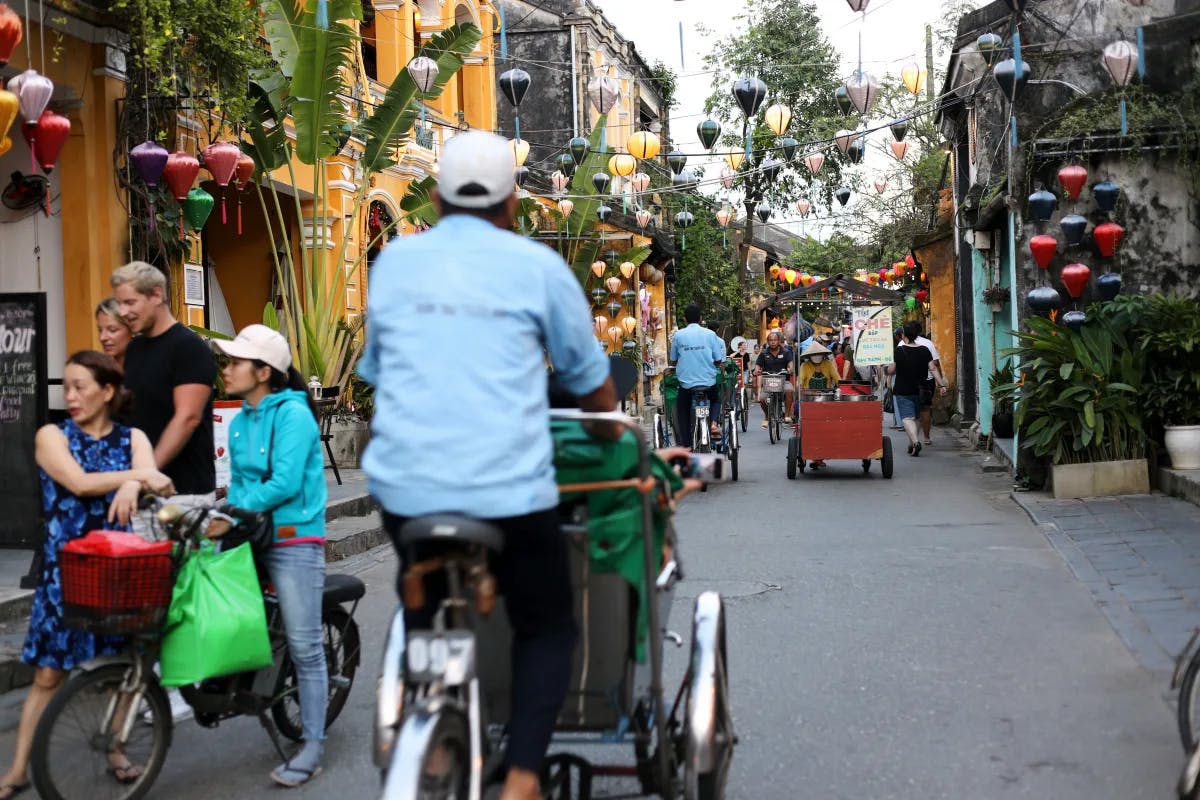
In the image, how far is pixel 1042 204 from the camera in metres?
14.0

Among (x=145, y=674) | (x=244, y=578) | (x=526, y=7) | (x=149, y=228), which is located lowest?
(x=145, y=674)

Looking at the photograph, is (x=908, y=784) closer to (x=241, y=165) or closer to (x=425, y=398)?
(x=425, y=398)

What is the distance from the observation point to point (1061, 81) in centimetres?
1541

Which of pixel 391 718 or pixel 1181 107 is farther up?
pixel 1181 107

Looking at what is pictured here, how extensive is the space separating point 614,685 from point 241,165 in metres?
10.5

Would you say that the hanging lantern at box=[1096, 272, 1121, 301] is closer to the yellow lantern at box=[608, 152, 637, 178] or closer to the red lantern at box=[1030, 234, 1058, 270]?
the red lantern at box=[1030, 234, 1058, 270]

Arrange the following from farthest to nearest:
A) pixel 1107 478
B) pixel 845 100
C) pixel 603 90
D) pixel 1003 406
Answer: pixel 603 90 → pixel 1003 406 → pixel 845 100 → pixel 1107 478

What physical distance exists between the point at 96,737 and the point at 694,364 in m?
11.7

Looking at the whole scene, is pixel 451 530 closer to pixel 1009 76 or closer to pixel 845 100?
pixel 1009 76

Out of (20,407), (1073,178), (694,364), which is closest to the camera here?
(20,407)

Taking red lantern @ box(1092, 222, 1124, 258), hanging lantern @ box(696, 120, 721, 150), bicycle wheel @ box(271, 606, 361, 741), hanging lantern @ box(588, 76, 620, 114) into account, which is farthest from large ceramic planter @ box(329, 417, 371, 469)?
bicycle wheel @ box(271, 606, 361, 741)

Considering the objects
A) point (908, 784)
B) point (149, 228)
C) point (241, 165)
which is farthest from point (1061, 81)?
point (908, 784)

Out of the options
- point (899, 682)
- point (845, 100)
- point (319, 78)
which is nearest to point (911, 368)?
point (845, 100)

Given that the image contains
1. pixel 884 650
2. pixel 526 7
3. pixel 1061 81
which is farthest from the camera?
pixel 526 7
